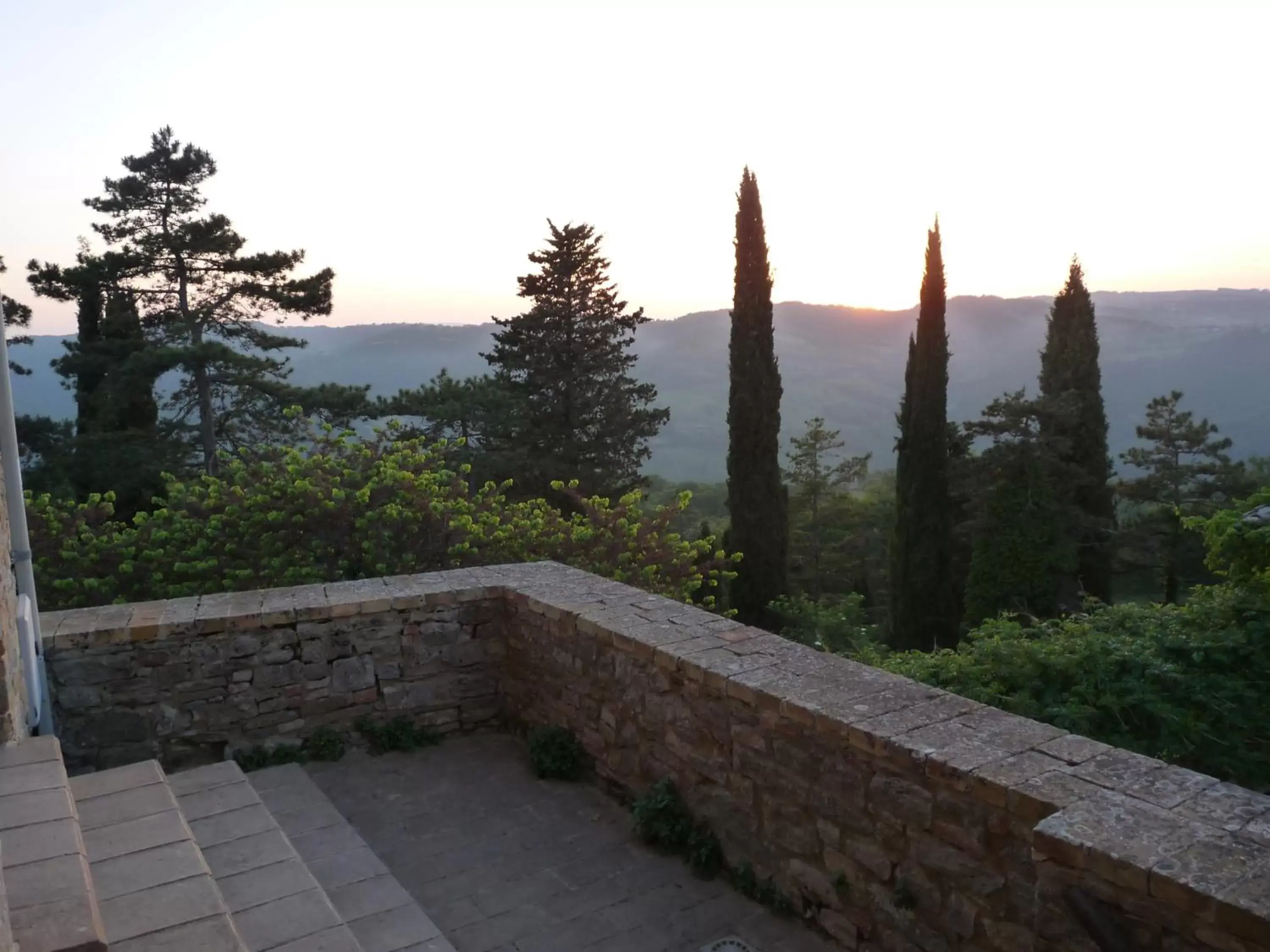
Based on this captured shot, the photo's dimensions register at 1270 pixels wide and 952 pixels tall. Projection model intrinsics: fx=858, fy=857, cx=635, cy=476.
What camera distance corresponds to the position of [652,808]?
3.33 m

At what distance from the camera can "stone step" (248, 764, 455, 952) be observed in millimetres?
2705

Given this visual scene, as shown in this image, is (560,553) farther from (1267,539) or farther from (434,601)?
(1267,539)

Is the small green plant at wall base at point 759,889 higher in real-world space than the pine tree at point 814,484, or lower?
higher

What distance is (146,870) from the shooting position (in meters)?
2.44

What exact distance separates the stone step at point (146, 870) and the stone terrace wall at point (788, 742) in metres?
1.00

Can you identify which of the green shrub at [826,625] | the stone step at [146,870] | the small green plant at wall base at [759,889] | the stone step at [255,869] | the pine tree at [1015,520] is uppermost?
the stone step at [146,870]

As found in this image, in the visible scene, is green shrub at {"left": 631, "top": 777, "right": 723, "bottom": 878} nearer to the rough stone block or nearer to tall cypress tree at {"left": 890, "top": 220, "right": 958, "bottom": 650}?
the rough stone block

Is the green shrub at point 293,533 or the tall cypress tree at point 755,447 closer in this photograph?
the green shrub at point 293,533

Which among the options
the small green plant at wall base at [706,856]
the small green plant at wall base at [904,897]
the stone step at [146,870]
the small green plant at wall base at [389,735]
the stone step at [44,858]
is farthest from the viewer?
the small green plant at wall base at [389,735]

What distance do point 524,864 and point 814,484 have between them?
24858 mm

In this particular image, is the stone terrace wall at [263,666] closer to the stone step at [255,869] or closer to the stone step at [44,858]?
the stone step at [255,869]

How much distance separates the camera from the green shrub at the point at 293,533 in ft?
22.9

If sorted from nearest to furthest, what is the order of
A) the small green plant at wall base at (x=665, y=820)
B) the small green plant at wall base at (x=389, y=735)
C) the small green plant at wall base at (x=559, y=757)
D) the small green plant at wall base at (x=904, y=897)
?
the small green plant at wall base at (x=904, y=897) < the small green plant at wall base at (x=665, y=820) < the small green plant at wall base at (x=559, y=757) < the small green plant at wall base at (x=389, y=735)

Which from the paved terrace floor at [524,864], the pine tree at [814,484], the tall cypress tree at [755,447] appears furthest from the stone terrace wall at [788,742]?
the pine tree at [814,484]
